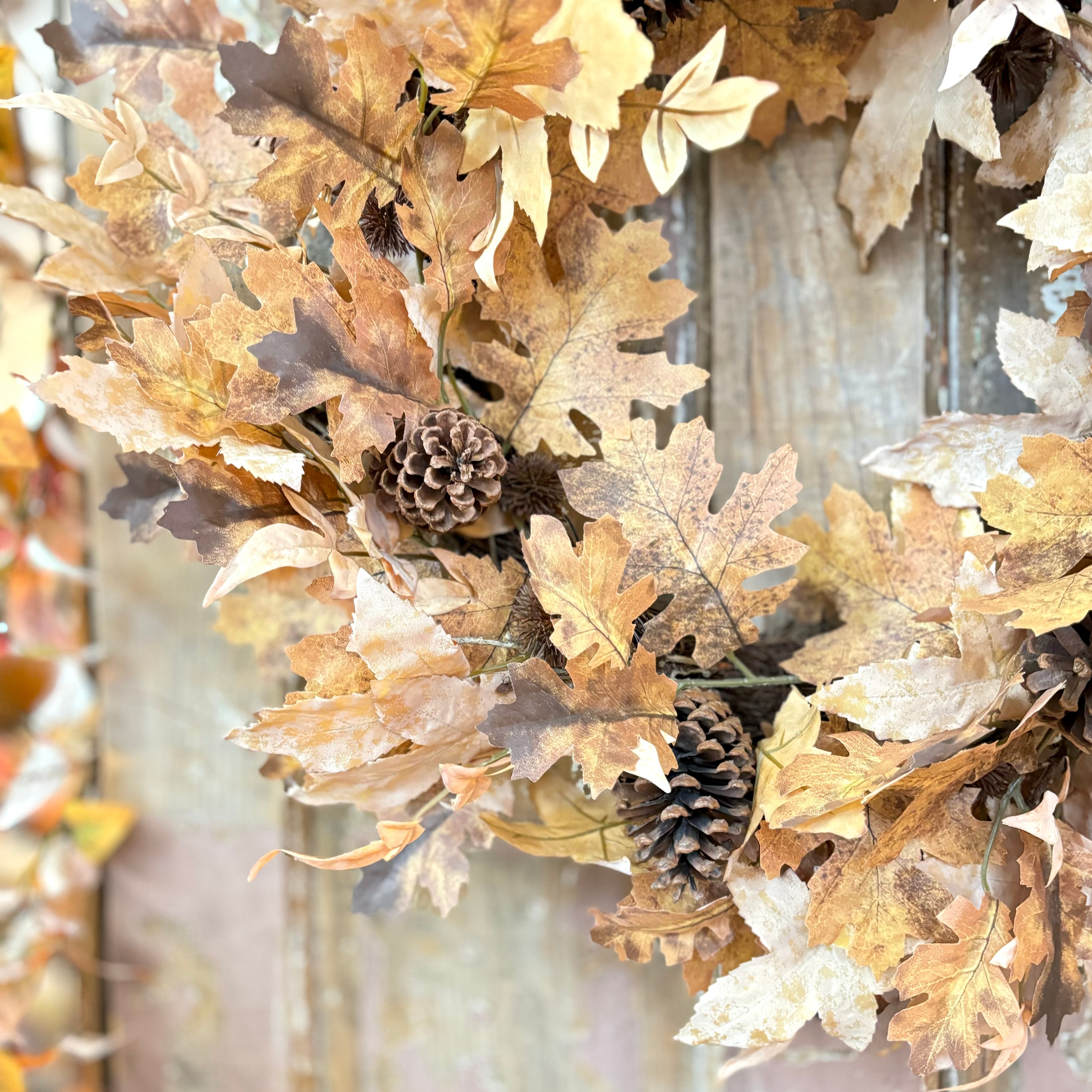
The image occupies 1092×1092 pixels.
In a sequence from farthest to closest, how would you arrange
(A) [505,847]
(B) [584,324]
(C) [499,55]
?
(A) [505,847], (B) [584,324], (C) [499,55]

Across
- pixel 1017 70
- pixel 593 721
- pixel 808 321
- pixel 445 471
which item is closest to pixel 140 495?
pixel 445 471

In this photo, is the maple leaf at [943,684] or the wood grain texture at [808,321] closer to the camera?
the maple leaf at [943,684]

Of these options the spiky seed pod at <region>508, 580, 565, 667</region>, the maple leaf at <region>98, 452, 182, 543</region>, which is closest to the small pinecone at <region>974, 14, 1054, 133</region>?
the spiky seed pod at <region>508, 580, 565, 667</region>

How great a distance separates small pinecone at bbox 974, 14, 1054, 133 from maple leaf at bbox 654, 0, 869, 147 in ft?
0.25

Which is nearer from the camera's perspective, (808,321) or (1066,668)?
(1066,668)

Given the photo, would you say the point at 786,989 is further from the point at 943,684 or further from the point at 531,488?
the point at 531,488

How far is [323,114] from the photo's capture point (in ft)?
1.43

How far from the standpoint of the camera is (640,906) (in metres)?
0.48

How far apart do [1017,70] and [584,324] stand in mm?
294

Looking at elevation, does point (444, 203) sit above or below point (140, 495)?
above

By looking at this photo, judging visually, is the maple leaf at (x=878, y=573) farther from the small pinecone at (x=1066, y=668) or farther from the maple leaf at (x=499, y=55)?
the maple leaf at (x=499, y=55)

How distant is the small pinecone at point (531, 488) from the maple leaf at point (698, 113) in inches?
6.6

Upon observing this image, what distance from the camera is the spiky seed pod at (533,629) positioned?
47 cm

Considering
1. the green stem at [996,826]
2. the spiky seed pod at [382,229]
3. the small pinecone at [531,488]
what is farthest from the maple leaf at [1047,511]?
the spiky seed pod at [382,229]
